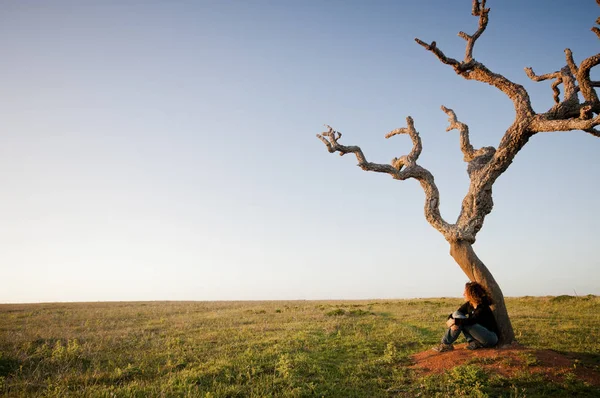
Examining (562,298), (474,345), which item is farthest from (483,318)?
(562,298)

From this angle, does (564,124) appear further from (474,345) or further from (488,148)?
(474,345)

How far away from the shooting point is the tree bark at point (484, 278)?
411 inches

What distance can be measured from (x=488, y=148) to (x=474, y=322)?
6.14 metres

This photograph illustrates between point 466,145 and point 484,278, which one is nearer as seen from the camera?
point 484,278

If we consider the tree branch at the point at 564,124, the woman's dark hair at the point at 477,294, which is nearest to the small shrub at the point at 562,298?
the tree branch at the point at 564,124

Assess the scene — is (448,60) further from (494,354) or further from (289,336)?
(289,336)

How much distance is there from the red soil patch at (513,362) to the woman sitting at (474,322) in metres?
0.26

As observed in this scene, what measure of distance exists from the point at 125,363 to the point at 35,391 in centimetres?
307

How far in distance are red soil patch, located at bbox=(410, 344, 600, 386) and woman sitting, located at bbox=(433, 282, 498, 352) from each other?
0.26m

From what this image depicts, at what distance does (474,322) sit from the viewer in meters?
10.3

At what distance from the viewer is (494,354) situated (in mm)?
9555

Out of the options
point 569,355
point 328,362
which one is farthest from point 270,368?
point 569,355

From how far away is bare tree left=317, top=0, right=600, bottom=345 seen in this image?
10.4 m

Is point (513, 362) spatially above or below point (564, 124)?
below
